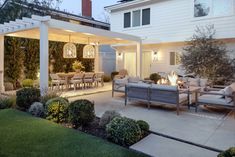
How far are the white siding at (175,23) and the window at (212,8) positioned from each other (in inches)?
11.5

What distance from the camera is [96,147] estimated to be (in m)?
4.64

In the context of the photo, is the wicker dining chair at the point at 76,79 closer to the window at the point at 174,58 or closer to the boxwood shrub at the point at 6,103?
the boxwood shrub at the point at 6,103

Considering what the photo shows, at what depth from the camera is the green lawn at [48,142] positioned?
14.2ft

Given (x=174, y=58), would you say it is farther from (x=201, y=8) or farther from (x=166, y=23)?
(x=201, y=8)

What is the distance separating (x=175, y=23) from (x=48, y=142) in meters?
11.9

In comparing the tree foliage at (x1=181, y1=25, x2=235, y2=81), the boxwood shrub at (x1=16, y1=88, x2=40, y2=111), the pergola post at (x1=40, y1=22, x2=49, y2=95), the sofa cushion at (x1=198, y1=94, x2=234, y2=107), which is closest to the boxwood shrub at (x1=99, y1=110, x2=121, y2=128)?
the boxwood shrub at (x1=16, y1=88, x2=40, y2=111)

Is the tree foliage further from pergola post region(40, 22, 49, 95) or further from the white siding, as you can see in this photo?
pergola post region(40, 22, 49, 95)

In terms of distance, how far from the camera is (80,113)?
5.83 metres

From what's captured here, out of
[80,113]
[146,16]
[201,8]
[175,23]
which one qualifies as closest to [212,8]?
[201,8]

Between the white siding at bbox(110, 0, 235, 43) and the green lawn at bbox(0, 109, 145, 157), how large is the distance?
34.9 ft

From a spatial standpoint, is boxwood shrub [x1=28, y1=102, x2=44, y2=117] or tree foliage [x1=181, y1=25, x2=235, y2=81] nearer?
boxwood shrub [x1=28, y1=102, x2=44, y2=117]

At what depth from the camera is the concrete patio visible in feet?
16.1

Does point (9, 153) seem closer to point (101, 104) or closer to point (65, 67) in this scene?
point (101, 104)

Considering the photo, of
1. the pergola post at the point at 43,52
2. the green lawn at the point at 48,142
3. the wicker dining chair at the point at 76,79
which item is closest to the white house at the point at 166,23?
the wicker dining chair at the point at 76,79
